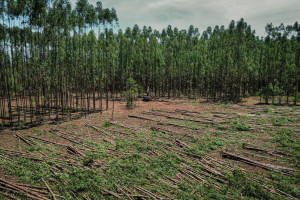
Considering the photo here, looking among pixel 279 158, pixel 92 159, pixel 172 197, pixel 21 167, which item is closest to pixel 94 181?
pixel 92 159

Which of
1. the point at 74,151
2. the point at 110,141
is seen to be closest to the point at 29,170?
the point at 74,151

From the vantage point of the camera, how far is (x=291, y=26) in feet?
134

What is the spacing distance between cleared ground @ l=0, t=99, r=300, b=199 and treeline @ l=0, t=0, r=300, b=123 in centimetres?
868

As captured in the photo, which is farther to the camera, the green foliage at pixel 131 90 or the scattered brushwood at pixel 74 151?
the green foliage at pixel 131 90

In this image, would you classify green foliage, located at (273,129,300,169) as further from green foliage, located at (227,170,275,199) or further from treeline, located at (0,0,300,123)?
treeline, located at (0,0,300,123)

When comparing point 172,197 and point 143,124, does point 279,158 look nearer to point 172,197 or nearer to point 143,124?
point 172,197

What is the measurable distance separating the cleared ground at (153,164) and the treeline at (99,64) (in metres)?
8.68

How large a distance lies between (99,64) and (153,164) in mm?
17216

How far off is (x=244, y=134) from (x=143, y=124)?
27.1 ft

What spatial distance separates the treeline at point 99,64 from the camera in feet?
60.7

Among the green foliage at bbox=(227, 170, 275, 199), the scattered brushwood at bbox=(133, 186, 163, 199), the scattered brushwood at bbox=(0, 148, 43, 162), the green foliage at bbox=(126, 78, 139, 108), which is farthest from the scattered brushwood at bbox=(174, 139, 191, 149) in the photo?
the green foliage at bbox=(126, 78, 139, 108)

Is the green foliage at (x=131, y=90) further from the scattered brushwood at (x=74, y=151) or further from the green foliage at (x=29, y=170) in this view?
the green foliage at (x=29, y=170)

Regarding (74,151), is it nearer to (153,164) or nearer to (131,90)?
(153,164)

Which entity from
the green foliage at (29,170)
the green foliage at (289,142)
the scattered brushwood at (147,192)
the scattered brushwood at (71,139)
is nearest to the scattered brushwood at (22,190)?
the green foliage at (29,170)
